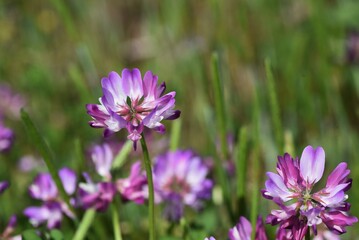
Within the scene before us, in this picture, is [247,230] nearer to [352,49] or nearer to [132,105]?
[132,105]

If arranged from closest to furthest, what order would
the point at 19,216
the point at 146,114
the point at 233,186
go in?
1. the point at 146,114
2. the point at 19,216
3. the point at 233,186

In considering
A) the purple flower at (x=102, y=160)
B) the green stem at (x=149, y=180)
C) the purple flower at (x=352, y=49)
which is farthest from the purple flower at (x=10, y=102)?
the green stem at (x=149, y=180)

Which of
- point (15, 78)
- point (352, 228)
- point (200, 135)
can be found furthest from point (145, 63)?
point (352, 228)

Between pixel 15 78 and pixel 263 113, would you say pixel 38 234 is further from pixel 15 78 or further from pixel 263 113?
pixel 15 78

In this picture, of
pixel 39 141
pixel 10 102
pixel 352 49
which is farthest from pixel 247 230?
pixel 10 102

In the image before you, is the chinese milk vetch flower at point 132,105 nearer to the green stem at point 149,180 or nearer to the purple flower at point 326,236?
the green stem at point 149,180
